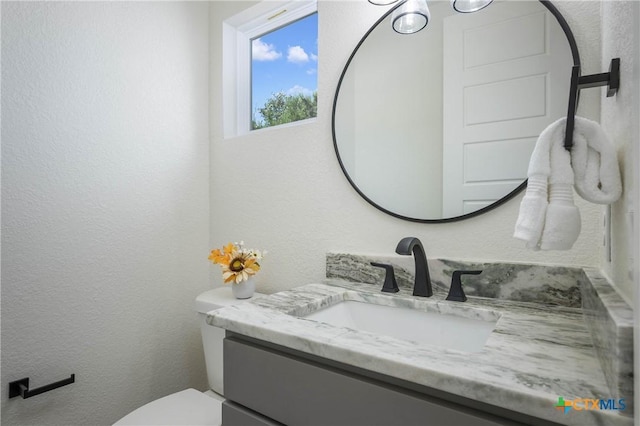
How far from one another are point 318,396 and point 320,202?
2.61ft

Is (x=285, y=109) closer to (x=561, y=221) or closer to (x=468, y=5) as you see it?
(x=468, y=5)

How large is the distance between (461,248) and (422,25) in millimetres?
729

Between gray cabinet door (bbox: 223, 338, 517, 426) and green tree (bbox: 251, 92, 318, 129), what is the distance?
1076mm

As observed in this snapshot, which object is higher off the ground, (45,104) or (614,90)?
(45,104)

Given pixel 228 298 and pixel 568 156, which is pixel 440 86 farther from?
pixel 228 298

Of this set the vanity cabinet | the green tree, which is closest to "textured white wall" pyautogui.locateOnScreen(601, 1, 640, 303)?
the vanity cabinet

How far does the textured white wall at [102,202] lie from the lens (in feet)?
3.73

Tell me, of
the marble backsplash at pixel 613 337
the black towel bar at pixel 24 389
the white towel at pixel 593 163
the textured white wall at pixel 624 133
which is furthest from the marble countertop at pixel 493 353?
the black towel bar at pixel 24 389

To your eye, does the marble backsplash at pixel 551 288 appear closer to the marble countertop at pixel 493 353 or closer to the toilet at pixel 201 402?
the marble countertop at pixel 493 353

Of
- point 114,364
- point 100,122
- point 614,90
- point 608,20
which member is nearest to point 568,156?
point 614,90

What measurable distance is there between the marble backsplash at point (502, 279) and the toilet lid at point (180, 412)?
2.30 ft

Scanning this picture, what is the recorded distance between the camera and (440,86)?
106cm

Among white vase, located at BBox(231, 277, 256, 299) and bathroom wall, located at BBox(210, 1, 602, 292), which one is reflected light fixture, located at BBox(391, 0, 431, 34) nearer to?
bathroom wall, located at BBox(210, 1, 602, 292)

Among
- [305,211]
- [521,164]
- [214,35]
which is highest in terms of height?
[214,35]
